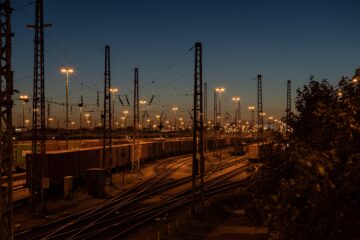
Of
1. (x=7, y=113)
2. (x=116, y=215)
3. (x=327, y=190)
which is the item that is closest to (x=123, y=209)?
(x=116, y=215)

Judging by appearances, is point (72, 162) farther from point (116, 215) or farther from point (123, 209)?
point (116, 215)

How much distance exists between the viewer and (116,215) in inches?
979

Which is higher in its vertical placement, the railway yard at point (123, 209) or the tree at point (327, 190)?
the tree at point (327, 190)

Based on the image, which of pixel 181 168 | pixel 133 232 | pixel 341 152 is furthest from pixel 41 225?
pixel 181 168

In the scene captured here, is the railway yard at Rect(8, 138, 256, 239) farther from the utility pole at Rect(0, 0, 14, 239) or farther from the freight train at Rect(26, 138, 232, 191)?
the utility pole at Rect(0, 0, 14, 239)

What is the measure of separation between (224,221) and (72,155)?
15.2m

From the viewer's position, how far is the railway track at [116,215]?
2031 centimetres

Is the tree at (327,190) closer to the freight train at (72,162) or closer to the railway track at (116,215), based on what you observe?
the railway track at (116,215)

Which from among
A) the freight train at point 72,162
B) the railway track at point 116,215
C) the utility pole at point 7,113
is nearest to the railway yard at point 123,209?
the railway track at point 116,215

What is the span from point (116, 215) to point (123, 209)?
1991mm

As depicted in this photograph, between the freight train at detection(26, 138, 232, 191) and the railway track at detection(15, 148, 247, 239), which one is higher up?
the freight train at detection(26, 138, 232, 191)

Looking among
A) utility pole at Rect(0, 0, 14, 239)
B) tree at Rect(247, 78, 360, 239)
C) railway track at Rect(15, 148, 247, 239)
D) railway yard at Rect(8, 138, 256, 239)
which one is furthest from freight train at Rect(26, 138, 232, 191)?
tree at Rect(247, 78, 360, 239)

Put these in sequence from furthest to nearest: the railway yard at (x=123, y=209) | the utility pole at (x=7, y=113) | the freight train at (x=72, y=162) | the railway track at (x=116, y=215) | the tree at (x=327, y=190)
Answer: the freight train at (x=72, y=162), the railway yard at (x=123, y=209), the railway track at (x=116, y=215), the utility pole at (x=7, y=113), the tree at (x=327, y=190)

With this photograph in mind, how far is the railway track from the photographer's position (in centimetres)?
2031
